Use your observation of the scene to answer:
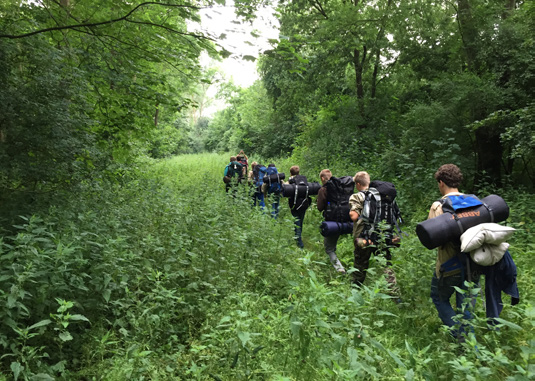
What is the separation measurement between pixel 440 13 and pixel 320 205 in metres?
10.4

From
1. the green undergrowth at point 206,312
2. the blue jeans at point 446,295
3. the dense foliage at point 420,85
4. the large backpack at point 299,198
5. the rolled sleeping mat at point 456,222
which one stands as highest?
the dense foliage at point 420,85

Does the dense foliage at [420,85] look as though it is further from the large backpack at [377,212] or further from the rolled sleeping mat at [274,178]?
the rolled sleeping mat at [274,178]

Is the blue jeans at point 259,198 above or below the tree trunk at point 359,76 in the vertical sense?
below

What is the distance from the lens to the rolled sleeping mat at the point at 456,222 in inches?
118

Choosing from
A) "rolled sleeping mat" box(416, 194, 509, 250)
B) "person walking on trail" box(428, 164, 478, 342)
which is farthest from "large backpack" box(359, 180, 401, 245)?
"rolled sleeping mat" box(416, 194, 509, 250)

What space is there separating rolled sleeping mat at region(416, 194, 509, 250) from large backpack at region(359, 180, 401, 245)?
145 cm

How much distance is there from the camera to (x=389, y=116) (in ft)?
46.2

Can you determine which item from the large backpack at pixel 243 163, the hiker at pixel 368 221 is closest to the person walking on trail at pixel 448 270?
the hiker at pixel 368 221

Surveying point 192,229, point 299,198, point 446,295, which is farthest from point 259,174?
point 446,295

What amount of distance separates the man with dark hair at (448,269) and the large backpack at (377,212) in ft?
3.48

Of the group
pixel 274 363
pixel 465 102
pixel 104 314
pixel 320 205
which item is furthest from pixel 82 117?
pixel 465 102

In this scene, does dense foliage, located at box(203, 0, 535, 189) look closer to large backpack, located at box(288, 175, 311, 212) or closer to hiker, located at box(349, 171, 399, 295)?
hiker, located at box(349, 171, 399, 295)

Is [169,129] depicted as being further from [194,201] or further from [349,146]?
[194,201]

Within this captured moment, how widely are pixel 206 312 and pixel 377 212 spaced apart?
2731 mm
